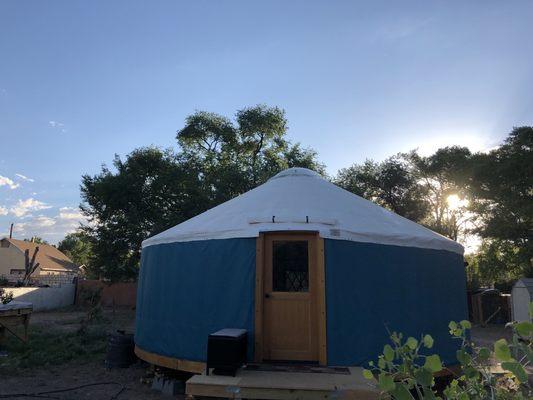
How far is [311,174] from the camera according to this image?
20.4 feet

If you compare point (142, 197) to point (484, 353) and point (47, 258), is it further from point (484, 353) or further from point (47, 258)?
point (47, 258)

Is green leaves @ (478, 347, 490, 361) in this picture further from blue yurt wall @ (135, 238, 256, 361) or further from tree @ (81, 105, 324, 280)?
tree @ (81, 105, 324, 280)

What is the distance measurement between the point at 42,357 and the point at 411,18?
6932 millimetres

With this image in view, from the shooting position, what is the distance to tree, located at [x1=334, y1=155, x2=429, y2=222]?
56.4 feet

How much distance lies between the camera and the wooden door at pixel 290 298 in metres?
4.39

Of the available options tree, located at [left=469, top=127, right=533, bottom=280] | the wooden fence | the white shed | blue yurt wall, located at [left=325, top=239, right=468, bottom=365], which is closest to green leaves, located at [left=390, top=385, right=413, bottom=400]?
blue yurt wall, located at [left=325, top=239, right=468, bottom=365]

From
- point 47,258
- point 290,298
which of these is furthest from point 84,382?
point 47,258

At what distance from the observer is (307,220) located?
178 inches

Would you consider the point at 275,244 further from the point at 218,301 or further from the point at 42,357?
the point at 42,357

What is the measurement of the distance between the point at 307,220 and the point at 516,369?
3.68 metres

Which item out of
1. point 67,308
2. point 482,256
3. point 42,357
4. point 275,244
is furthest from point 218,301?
point 482,256

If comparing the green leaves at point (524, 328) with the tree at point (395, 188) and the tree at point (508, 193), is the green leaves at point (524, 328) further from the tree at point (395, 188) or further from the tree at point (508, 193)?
the tree at point (395, 188)

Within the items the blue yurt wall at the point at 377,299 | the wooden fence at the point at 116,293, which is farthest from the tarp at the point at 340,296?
the wooden fence at the point at 116,293

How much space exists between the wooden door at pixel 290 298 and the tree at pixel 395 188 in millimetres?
12740
